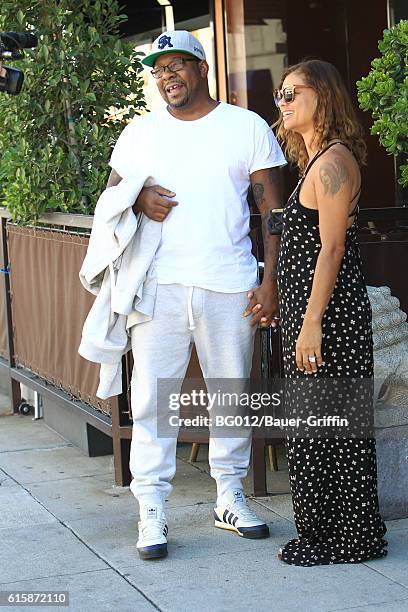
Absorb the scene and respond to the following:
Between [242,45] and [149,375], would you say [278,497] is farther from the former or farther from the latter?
[242,45]

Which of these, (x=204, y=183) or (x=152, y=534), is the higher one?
(x=204, y=183)

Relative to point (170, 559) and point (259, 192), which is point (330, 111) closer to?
point (259, 192)

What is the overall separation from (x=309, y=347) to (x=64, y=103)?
2.93 meters

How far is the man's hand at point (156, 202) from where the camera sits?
461cm

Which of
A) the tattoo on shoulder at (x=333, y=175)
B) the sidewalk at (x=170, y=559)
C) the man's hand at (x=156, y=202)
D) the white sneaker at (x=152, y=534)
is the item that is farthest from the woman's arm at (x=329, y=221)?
the white sneaker at (x=152, y=534)

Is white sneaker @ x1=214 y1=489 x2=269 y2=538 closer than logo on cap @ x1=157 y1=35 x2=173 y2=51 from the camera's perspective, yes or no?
No

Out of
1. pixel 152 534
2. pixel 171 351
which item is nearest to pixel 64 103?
pixel 171 351

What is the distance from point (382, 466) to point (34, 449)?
2.57 m

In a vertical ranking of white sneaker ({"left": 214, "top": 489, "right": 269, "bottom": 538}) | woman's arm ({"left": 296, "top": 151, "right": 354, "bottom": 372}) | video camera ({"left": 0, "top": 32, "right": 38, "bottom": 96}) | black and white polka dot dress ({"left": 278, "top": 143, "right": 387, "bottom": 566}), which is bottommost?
white sneaker ({"left": 214, "top": 489, "right": 269, "bottom": 538})

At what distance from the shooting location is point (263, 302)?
15.4ft

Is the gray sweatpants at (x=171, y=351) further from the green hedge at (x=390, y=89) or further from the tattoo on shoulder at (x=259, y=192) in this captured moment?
the green hedge at (x=390, y=89)

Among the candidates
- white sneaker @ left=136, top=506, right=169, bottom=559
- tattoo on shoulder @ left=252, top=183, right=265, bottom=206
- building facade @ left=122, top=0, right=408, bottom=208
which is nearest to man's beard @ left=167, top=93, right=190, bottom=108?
tattoo on shoulder @ left=252, top=183, right=265, bottom=206

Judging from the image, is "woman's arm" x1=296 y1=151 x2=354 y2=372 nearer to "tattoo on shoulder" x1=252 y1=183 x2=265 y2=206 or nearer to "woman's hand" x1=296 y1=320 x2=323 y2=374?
"woman's hand" x1=296 y1=320 x2=323 y2=374

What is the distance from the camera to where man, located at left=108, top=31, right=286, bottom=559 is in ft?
15.3
